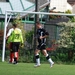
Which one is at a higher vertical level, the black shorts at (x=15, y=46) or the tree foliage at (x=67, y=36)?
the tree foliage at (x=67, y=36)

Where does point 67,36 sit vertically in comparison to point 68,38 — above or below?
above

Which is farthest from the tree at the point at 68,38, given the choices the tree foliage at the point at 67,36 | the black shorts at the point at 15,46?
the black shorts at the point at 15,46

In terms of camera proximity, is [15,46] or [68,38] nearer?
[15,46]

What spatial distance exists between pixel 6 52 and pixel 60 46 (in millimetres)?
2931

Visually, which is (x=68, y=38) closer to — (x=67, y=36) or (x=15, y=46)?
(x=67, y=36)

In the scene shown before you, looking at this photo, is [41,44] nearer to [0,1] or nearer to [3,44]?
[3,44]

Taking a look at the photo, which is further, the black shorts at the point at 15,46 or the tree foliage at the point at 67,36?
the tree foliage at the point at 67,36

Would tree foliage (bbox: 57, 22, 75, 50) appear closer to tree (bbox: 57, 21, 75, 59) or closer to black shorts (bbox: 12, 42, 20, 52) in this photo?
tree (bbox: 57, 21, 75, 59)

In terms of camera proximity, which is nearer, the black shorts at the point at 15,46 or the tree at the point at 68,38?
the black shorts at the point at 15,46

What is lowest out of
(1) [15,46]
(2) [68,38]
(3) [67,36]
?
(1) [15,46]

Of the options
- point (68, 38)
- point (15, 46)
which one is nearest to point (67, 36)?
point (68, 38)

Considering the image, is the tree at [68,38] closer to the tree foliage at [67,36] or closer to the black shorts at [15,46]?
the tree foliage at [67,36]

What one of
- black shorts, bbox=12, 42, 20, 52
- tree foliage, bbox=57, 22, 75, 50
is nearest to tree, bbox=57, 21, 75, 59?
tree foliage, bbox=57, 22, 75, 50

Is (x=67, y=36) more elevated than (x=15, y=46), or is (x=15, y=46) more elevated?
(x=67, y=36)
